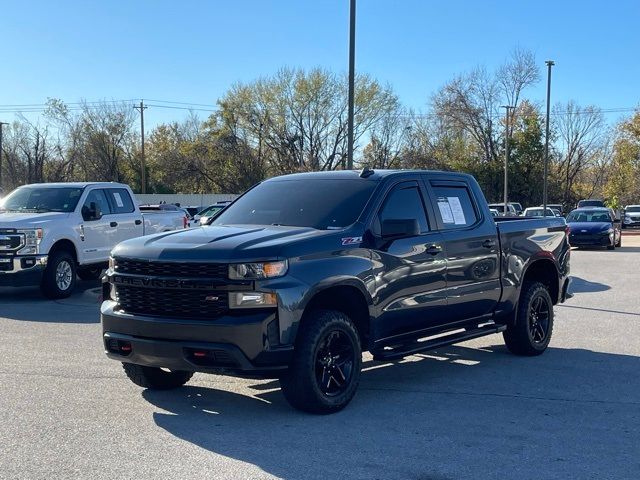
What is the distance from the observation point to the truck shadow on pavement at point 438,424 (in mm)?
5086

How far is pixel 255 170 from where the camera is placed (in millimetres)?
56469

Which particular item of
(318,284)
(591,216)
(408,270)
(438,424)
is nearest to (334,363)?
(318,284)

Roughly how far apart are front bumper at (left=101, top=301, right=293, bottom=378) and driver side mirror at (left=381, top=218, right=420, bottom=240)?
146 centimetres

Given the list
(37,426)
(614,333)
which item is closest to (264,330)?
(37,426)

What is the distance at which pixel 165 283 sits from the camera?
19.7 ft

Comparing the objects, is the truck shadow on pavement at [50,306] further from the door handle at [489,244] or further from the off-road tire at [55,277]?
the door handle at [489,244]

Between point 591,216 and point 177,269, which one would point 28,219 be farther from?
point 591,216

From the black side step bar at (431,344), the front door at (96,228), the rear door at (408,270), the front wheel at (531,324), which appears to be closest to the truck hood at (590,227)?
the front door at (96,228)

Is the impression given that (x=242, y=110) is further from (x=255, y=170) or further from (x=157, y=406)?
(x=157, y=406)

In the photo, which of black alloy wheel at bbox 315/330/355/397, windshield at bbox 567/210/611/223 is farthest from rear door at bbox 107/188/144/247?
windshield at bbox 567/210/611/223

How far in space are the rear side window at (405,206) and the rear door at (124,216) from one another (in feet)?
30.0

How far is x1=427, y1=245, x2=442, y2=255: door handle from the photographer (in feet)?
24.0

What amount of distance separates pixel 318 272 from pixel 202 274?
91cm

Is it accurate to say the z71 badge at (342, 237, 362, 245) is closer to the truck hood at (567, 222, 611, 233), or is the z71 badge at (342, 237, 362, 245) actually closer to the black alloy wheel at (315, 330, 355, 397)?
the black alloy wheel at (315, 330, 355, 397)
